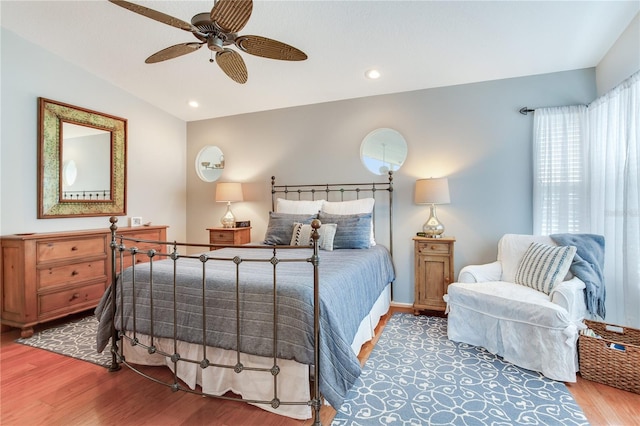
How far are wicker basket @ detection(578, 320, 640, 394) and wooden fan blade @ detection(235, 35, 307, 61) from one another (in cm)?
284

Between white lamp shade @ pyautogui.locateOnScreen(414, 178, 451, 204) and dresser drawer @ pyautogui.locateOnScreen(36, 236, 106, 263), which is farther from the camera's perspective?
white lamp shade @ pyautogui.locateOnScreen(414, 178, 451, 204)

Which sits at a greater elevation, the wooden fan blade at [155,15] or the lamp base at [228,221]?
the wooden fan blade at [155,15]

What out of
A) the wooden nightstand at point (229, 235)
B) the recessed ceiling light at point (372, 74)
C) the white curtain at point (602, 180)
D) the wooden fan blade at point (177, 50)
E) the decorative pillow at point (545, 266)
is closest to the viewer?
the wooden fan blade at point (177, 50)

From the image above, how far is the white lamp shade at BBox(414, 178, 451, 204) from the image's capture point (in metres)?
3.33

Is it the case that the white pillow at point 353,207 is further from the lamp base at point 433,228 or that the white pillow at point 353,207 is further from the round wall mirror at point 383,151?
the lamp base at point 433,228

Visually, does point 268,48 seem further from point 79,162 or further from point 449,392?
point 79,162

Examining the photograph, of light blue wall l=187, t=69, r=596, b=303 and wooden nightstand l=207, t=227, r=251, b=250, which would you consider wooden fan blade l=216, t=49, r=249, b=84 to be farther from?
wooden nightstand l=207, t=227, r=251, b=250

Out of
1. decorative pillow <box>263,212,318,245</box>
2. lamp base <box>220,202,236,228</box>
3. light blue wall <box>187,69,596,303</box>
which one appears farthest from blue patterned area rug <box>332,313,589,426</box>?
lamp base <box>220,202,236,228</box>

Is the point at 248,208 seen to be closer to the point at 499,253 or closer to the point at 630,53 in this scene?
the point at 499,253

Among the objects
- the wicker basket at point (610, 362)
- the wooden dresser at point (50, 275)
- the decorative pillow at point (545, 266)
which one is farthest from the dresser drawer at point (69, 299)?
the wicker basket at point (610, 362)

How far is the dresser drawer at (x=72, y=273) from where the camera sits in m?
3.10

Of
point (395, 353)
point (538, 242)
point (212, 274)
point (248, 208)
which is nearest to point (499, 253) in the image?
point (538, 242)

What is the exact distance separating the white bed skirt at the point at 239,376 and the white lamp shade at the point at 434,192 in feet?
5.77

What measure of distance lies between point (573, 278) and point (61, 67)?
555cm
